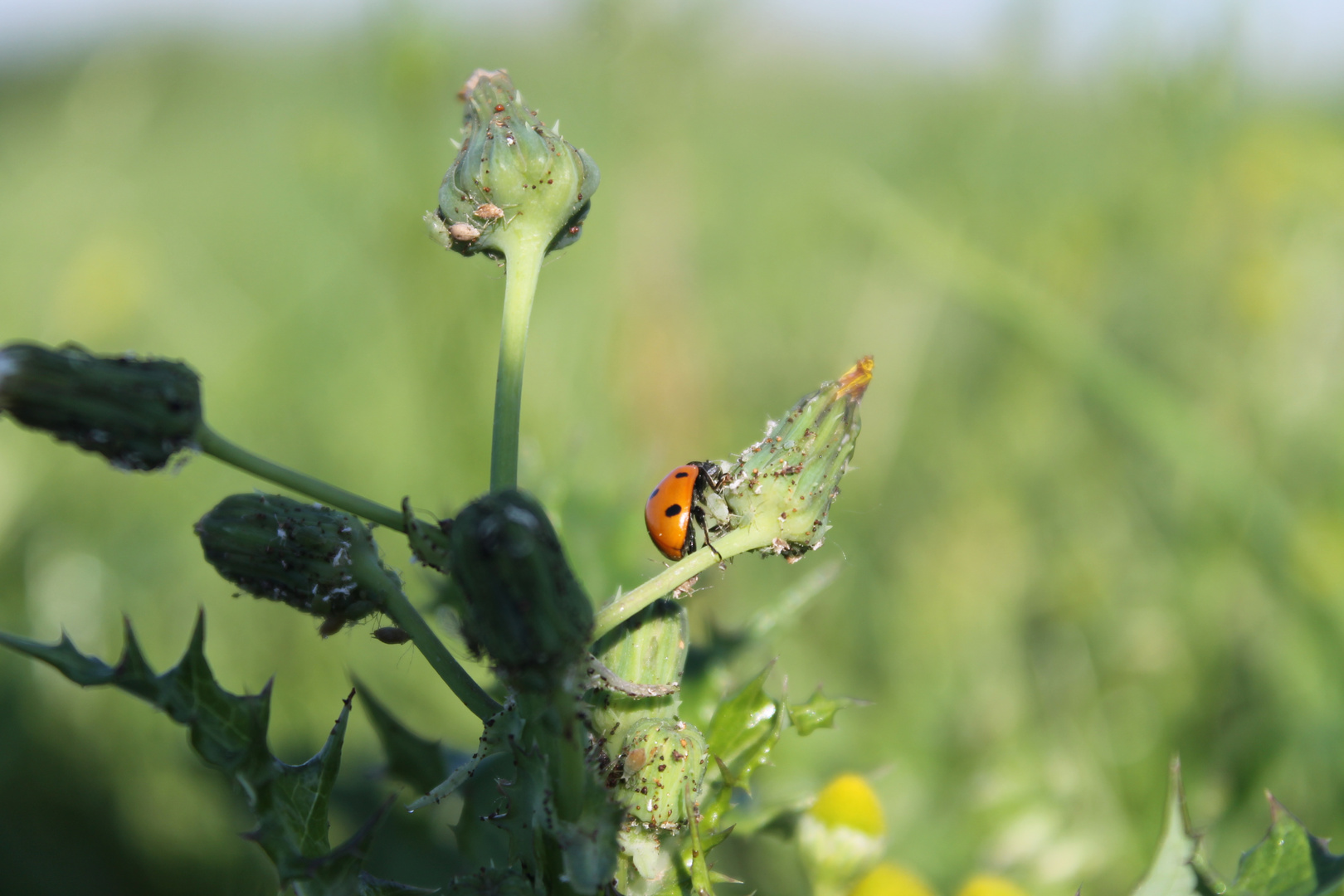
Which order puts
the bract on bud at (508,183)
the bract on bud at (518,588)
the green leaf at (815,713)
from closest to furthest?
the bract on bud at (518,588) → the bract on bud at (508,183) → the green leaf at (815,713)

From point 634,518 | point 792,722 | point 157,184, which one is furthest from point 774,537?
point 157,184

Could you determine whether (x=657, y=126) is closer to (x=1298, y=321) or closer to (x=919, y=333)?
(x=919, y=333)

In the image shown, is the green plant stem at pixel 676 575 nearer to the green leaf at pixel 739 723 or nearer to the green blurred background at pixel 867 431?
the green leaf at pixel 739 723

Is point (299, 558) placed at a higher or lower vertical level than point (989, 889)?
higher

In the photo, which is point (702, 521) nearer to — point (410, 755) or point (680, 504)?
point (680, 504)

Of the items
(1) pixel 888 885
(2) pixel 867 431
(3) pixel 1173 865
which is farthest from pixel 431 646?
(2) pixel 867 431

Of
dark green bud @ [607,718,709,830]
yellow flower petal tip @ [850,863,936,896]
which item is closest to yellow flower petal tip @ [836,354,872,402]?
dark green bud @ [607,718,709,830]

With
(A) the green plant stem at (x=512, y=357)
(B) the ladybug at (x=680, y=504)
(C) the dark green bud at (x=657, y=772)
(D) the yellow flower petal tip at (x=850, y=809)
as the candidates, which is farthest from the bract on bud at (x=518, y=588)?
(D) the yellow flower petal tip at (x=850, y=809)
